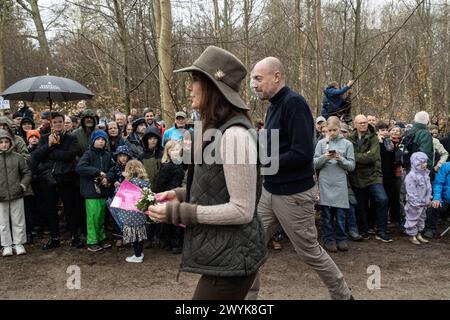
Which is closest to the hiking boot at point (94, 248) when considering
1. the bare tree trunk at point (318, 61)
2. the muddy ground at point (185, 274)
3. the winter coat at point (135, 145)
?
the muddy ground at point (185, 274)

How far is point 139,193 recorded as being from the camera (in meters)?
2.77

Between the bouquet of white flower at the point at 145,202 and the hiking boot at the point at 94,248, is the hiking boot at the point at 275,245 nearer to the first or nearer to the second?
the hiking boot at the point at 94,248

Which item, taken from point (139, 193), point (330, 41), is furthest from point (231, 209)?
point (330, 41)

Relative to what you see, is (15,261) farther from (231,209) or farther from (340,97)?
(340,97)

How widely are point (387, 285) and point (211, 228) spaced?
3.24 m

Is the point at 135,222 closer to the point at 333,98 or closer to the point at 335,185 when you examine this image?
the point at 335,185

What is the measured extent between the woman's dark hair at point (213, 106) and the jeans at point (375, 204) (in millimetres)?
4752

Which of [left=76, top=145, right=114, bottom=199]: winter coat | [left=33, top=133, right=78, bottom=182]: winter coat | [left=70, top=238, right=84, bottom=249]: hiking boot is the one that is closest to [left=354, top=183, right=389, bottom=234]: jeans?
[left=76, top=145, right=114, bottom=199]: winter coat

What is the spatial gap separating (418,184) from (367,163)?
89 cm

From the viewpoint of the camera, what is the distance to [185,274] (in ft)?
15.6

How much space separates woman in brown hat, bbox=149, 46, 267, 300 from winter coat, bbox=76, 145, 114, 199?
391 cm

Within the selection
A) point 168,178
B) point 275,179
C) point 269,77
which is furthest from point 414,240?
point 269,77

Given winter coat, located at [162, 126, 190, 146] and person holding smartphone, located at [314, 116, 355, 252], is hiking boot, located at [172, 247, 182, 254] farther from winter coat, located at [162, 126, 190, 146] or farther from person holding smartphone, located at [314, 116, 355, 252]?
person holding smartphone, located at [314, 116, 355, 252]

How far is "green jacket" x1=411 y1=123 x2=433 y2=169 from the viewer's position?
6465 mm
